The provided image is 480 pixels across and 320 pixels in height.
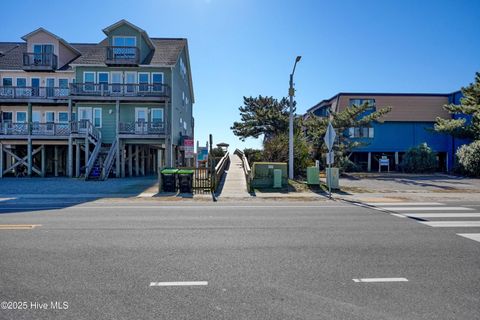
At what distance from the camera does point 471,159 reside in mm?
26312

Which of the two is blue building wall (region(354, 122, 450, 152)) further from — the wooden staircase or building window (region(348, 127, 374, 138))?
the wooden staircase

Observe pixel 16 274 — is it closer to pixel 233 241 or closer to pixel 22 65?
pixel 233 241

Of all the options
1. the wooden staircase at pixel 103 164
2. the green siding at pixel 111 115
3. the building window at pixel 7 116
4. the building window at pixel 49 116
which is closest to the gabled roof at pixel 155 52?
the green siding at pixel 111 115

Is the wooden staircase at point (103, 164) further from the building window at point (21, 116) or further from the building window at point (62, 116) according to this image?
the building window at point (21, 116)

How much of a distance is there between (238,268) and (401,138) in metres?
38.0

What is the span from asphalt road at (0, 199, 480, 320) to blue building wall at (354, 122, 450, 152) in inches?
1211

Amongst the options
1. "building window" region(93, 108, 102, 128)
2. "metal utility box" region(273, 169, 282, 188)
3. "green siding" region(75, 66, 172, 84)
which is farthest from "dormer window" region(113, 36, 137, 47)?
"metal utility box" region(273, 169, 282, 188)

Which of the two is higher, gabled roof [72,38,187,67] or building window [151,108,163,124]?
gabled roof [72,38,187,67]

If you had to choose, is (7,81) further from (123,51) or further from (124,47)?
(124,47)

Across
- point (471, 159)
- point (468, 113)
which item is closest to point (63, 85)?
point (468, 113)

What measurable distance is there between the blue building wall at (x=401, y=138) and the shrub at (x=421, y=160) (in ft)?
18.7

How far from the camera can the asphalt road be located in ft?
11.7

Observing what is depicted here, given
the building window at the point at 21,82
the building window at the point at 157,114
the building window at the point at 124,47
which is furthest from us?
the building window at the point at 21,82

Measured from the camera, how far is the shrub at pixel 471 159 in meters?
26.0
